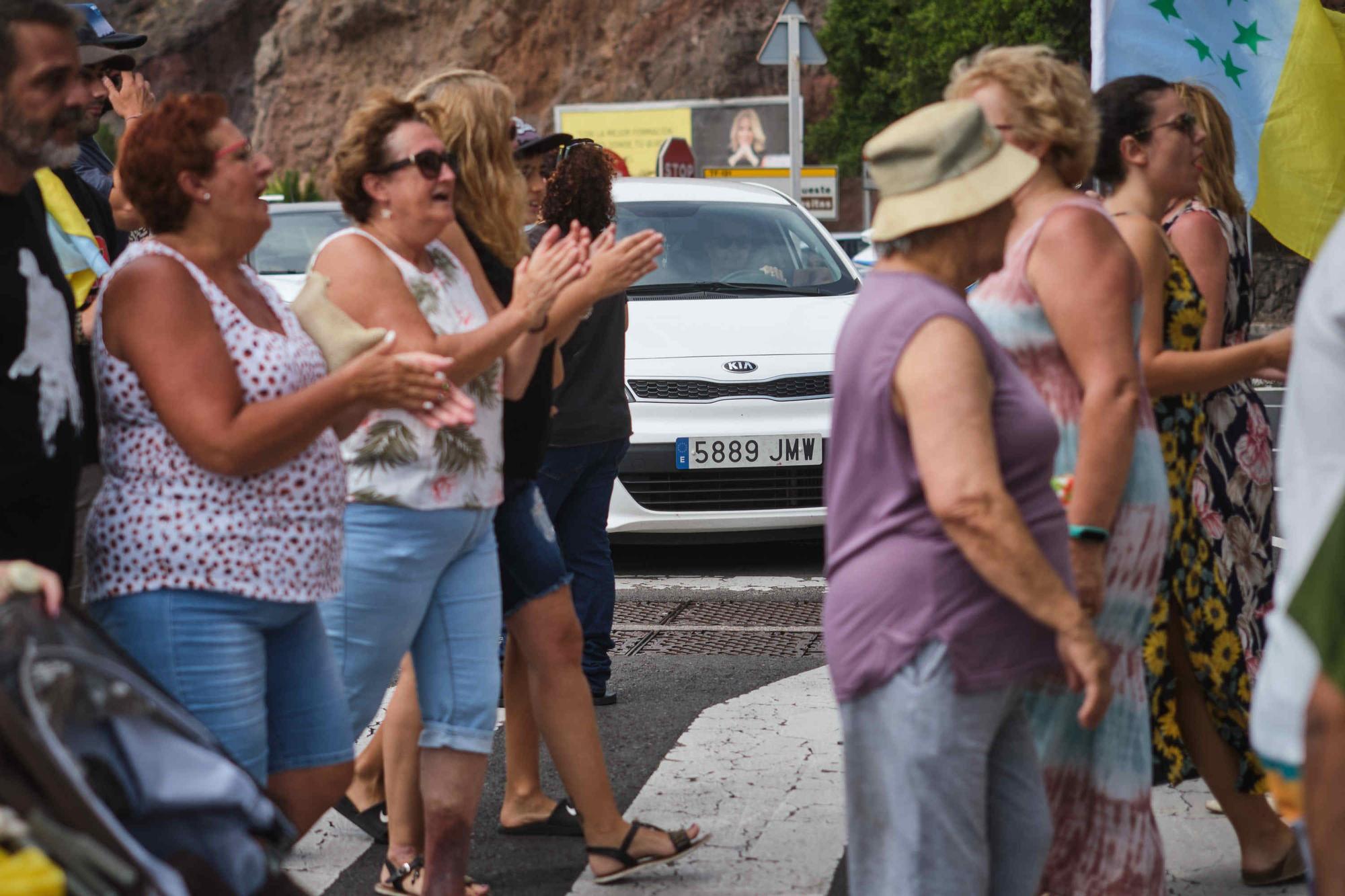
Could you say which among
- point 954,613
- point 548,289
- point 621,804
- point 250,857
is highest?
point 548,289

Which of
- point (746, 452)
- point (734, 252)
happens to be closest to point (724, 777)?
point (746, 452)

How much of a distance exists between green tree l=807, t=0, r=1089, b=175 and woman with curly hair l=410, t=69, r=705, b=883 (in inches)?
Result: 1133

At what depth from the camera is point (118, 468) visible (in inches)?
120

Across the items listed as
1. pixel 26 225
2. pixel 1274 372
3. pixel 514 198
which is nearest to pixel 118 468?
pixel 26 225

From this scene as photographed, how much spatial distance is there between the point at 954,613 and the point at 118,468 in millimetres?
1433

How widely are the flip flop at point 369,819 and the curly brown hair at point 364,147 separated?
1657mm

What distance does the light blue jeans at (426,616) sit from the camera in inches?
141

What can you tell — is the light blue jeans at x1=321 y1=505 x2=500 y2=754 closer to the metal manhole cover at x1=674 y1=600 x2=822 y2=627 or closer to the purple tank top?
the purple tank top

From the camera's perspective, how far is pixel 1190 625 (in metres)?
4.04

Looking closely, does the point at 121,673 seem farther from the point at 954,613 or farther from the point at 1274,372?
the point at 1274,372

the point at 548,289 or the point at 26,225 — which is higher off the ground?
the point at 26,225

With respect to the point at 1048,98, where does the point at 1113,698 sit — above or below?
below

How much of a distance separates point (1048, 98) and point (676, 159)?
65.6ft

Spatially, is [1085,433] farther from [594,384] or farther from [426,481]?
[594,384]
